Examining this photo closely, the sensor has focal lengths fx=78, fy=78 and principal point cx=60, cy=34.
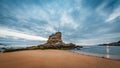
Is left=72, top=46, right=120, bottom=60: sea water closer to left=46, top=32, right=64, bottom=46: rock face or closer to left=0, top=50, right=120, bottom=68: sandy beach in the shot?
left=0, top=50, right=120, bottom=68: sandy beach

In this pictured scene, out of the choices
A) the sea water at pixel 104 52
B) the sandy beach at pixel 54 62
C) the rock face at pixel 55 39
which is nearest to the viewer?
the sandy beach at pixel 54 62

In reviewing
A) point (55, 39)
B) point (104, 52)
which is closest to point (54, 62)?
point (104, 52)

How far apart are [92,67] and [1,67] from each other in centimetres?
367

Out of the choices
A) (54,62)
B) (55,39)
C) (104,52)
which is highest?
(55,39)

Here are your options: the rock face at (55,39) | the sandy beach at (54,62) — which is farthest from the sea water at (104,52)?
the rock face at (55,39)

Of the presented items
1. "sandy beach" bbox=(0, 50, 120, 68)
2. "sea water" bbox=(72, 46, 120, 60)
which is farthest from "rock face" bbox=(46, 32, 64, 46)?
"sandy beach" bbox=(0, 50, 120, 68)

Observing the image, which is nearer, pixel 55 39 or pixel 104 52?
pixel 104 52

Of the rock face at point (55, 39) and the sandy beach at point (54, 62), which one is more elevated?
the rock face at point (55, 39)

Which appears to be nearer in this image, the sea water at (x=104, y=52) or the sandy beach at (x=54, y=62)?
the sandy beach at (x=54, y=62)

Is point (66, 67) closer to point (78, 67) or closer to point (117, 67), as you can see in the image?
point (78, 67)

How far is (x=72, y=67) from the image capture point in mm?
3234

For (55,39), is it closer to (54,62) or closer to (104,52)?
(104,52)

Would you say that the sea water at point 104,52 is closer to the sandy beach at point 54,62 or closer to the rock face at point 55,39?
the sandy beach at point 54,62

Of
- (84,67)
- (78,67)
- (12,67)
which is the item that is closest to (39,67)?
(12,67)
